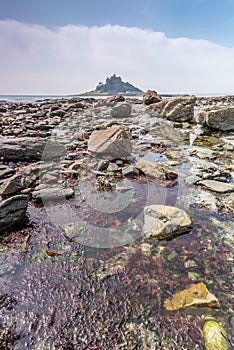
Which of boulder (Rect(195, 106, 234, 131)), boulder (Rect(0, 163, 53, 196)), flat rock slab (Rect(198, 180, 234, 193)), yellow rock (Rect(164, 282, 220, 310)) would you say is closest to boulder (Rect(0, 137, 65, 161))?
boulder (Rect(0, 163, 53, 196))

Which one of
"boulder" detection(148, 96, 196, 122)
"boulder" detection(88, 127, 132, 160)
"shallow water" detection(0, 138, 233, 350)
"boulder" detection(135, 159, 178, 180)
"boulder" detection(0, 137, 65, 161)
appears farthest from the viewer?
"boulder" detection(148, 96, 196, 122)

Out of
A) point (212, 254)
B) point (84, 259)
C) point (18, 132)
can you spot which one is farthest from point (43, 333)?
point (18, 132)

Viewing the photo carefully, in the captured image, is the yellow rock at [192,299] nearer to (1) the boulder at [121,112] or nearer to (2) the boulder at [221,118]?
(2) the boulder at [221,118]

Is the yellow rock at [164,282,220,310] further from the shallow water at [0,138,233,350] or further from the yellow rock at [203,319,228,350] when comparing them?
the yellow rock at [203,319,228,350]

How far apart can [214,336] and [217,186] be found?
3507mm

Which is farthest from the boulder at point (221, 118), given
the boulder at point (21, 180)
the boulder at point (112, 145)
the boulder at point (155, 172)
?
the boulder at point (21, 180)

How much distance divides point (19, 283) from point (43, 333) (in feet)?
2.43

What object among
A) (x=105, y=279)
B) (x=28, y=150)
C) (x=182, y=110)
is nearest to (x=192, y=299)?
(x=105, y=279)

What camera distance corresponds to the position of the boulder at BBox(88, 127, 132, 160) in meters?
6.97

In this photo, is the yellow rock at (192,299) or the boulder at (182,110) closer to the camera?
the yellow rock at (192,299)

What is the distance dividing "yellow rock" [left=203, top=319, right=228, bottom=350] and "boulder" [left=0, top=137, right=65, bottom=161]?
19.7ft

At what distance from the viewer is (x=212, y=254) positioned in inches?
119

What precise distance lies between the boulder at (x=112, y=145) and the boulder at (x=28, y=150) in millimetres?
1197

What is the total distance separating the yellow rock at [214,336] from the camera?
1.92 m
